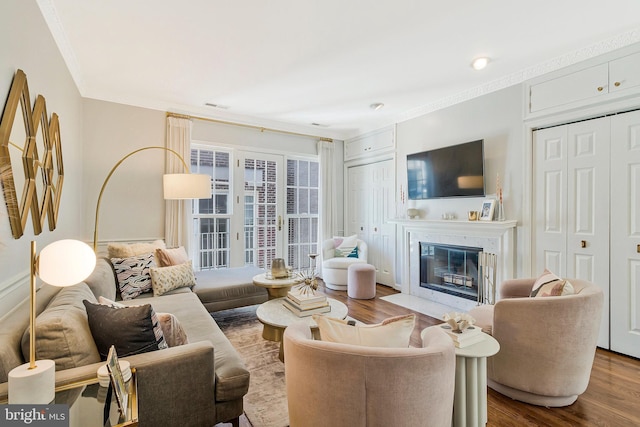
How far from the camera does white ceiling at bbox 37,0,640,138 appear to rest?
2.18 meters

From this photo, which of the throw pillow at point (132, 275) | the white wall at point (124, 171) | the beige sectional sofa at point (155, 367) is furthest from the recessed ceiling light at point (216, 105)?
the beige sectional sofa at point (155, 367)

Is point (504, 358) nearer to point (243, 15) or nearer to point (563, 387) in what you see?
point (563, 387)

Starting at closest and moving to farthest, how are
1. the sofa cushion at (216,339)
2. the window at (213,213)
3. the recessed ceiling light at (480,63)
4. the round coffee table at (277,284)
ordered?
the sofa cushion at (216,339) < the recessed ceiling light at (480,63) < the round coffee table at (277,284) < the window at (213,213)

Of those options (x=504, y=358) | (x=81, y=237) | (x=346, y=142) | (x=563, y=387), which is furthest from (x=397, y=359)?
(x=346, y=142)

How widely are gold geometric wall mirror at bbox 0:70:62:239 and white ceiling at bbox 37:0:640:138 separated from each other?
2.95 ft

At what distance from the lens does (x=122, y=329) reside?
4.61ft

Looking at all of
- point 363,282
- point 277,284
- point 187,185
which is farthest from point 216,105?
point 363,282

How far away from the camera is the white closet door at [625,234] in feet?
8.32

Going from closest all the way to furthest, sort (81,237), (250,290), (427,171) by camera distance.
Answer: (250,290) → (81,237) → (427,171)

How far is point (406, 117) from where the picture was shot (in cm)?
453

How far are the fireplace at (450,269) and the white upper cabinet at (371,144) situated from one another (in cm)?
169

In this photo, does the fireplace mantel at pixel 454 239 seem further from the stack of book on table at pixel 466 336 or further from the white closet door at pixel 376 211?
the stack of book on table at pixel 466 336

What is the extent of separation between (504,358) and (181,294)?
2.70m

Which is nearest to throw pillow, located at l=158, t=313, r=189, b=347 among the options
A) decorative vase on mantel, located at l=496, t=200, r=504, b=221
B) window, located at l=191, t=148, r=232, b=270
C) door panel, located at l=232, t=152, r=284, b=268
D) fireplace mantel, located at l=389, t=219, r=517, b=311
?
window, located at l=191, t=148, r=232, b=270
